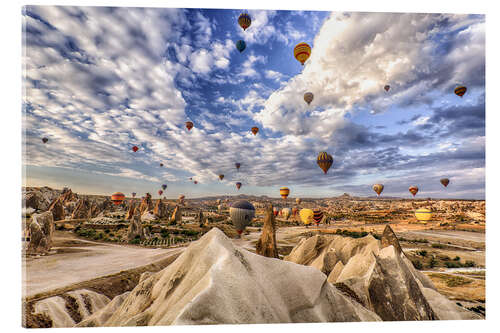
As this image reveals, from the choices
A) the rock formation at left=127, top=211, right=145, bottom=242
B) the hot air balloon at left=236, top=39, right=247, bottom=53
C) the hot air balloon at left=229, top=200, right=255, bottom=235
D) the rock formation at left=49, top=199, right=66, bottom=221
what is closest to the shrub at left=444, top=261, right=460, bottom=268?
the hot air balloon at left=229, top=200, right=255, bottom=235

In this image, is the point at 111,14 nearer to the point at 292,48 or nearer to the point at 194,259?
the point at 292,48

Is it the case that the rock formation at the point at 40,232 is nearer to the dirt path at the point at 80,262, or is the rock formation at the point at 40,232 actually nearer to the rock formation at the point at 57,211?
the dirt path at the point at 80,262

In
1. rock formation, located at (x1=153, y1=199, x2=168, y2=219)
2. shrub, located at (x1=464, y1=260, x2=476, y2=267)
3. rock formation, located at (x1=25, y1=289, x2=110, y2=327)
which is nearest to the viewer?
rock formation, located at (x1=25, y1=289, x2=110, y2=327)

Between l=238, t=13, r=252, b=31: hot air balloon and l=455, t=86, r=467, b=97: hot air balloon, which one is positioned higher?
l=238, t=13, r=252, b=31: hot air balloon

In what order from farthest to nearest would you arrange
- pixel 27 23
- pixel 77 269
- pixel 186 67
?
pixel 77 269, pixel 186 67, pixel 27 23

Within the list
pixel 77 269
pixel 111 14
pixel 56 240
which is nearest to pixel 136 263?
pixel 77 269

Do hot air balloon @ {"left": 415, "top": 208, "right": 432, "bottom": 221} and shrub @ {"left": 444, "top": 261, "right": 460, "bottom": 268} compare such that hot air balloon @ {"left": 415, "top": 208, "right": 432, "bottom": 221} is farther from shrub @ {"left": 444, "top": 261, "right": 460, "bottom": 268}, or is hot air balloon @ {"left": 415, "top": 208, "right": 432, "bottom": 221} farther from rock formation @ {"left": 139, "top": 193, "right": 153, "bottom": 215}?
rock formation @ {"left": 139, "top": 193, "right": 153, "bottom": 215}

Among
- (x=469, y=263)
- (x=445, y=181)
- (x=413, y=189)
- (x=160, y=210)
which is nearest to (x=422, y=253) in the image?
(x=469, y=263)
